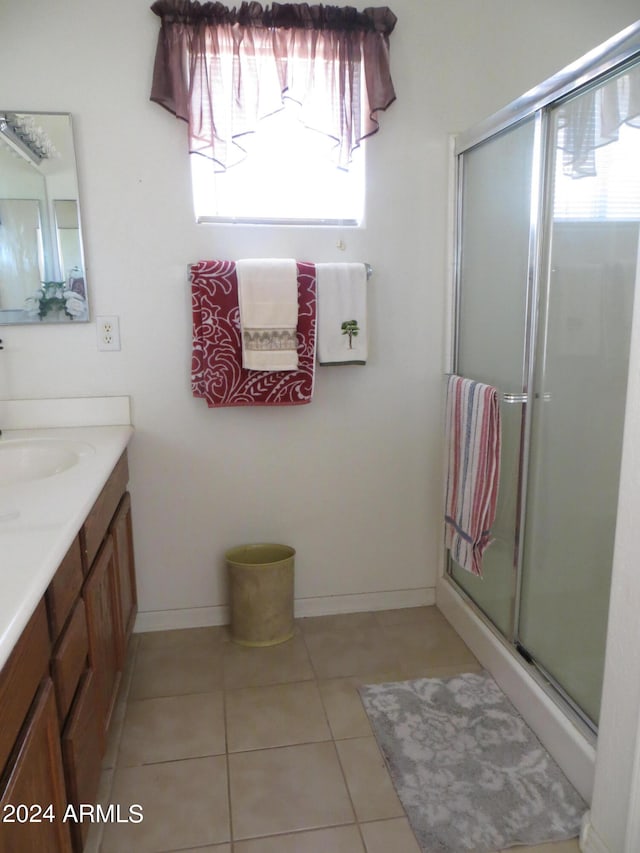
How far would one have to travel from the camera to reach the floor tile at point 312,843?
145 centimetres

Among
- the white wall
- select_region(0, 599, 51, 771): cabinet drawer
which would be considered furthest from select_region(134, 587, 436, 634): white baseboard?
select_region(0, 599, 51, 771): cabinet drawer

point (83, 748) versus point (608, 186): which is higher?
point (608, 186)

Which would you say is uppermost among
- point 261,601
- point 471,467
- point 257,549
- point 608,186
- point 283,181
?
point 283,181

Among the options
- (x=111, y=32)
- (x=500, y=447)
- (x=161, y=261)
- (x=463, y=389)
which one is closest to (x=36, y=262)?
(x=161, y=261)

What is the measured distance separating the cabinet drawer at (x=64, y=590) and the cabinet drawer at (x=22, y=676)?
0.11 ft

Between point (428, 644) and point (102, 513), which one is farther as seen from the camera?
point (428, 644)

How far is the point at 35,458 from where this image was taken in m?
1.90

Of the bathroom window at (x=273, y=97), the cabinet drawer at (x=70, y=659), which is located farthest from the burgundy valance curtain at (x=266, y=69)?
the cabinet drawer at (x=70, y=659)

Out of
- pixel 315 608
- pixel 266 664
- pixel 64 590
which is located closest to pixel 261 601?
pixel 266 664

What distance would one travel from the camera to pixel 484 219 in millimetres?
2131

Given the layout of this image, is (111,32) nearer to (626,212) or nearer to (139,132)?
(139,132)

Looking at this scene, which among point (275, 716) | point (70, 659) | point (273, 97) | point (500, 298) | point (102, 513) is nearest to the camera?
point (70, 659)

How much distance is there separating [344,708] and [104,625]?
795 millimetres

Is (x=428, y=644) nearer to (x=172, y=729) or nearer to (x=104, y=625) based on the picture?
(x=172, y=729)
